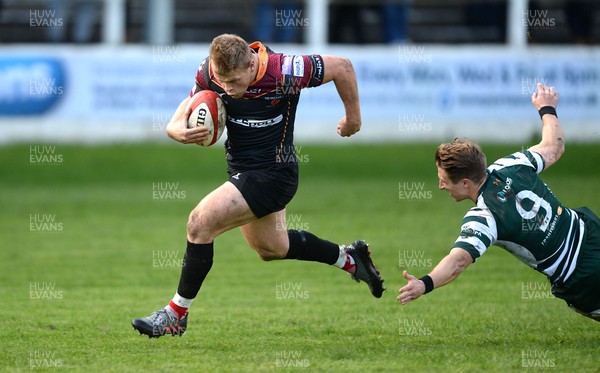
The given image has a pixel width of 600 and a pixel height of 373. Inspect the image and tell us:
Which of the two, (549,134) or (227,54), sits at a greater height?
(227,54)

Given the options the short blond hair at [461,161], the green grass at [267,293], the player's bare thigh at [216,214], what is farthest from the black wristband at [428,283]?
the player's bare thigh at [216,214]

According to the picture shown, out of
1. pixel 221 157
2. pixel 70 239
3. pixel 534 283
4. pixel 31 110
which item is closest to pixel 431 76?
pixel 221 157

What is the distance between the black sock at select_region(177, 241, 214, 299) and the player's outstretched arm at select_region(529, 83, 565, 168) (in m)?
2.36

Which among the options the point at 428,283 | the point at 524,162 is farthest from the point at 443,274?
the point at 524,162

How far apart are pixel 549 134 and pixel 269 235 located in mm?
2197

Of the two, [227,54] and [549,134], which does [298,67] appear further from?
[549,134]

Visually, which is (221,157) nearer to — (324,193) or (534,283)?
(324,193)

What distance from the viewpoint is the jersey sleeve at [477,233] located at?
619cm

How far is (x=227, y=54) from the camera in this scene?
22.2ft

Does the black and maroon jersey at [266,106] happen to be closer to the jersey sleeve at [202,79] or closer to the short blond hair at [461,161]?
the jersey sleeve at [202,79]

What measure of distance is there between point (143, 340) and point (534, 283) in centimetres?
416

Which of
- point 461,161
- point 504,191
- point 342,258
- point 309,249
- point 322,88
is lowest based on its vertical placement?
point 322,88

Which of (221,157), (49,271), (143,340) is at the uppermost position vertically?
(143,340)

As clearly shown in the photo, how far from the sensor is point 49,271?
10789 millimetres
